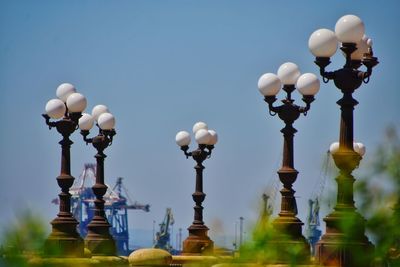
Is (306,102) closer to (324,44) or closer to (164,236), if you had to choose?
(324,44)

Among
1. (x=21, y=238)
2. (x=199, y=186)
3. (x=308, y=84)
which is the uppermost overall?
(x=308, y=84)

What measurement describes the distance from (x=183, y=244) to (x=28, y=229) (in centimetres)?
2245

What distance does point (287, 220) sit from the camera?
832 inches

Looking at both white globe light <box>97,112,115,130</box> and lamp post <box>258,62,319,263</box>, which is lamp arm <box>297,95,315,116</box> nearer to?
lamp post <box>258,62,319,263</box>

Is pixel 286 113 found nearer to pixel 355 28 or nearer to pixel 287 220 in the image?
pixel 287 220

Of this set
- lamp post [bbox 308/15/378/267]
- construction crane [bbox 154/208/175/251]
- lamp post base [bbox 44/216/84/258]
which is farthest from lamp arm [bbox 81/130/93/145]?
construction crane [bbox 154/208/175/251]

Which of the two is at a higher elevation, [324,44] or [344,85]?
[324,44]

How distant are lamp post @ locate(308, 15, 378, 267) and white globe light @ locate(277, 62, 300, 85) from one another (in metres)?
3.07

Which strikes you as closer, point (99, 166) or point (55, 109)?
point (55, 109)

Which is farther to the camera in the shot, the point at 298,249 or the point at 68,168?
the point at 68,168

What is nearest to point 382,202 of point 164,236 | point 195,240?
point 195,240

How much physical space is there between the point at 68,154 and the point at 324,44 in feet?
22.6

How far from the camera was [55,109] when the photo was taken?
24.0 meters

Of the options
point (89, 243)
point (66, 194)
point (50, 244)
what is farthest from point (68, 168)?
point (50, 244)
